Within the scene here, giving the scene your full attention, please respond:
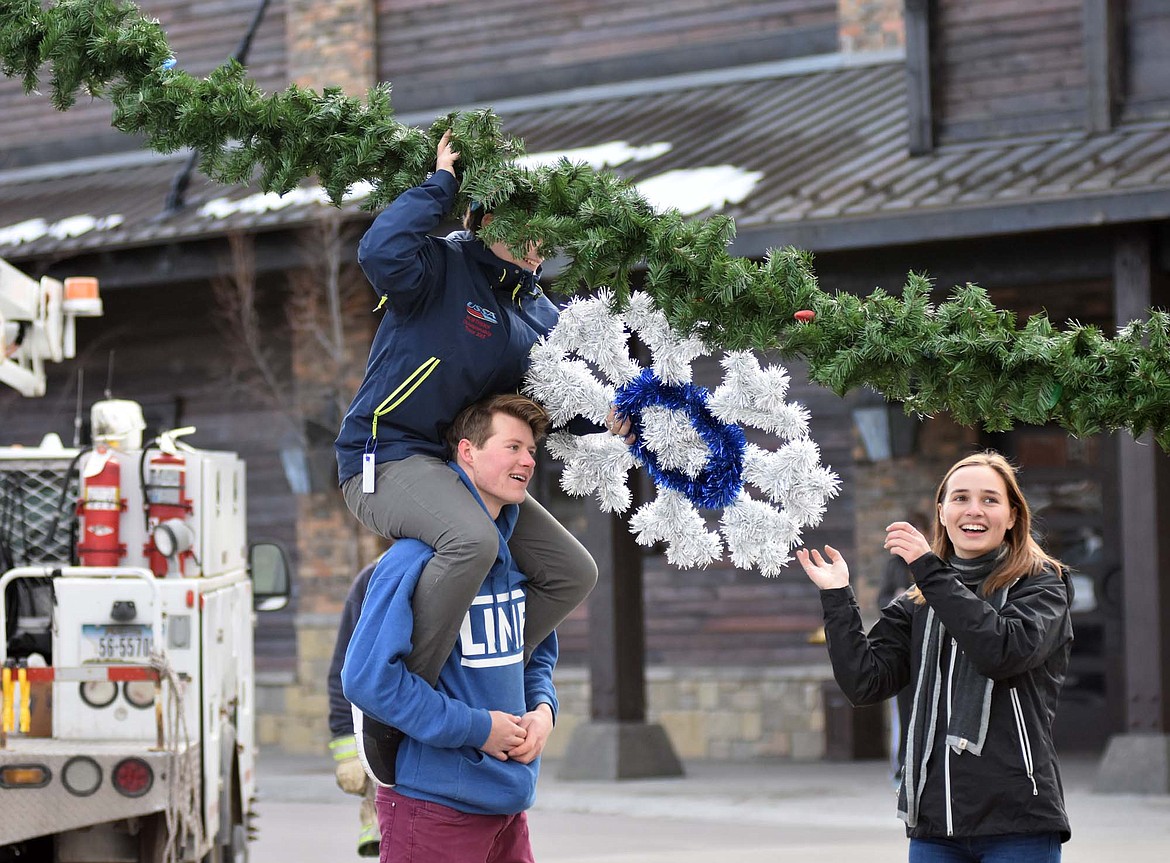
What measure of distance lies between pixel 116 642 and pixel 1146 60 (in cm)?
773

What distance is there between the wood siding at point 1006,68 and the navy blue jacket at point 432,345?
26.9 feet

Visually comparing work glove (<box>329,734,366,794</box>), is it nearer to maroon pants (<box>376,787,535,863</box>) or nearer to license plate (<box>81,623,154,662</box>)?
license plate (<box>81,623,154,662</box>)

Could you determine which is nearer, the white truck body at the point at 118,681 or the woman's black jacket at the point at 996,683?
the woman's black jacket at the point at 996,683

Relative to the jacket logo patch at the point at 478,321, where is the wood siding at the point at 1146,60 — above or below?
above

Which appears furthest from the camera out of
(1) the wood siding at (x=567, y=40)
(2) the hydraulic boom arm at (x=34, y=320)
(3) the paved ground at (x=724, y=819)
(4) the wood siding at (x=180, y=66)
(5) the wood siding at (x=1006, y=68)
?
(4) the wood siding at (x=180, y=66)

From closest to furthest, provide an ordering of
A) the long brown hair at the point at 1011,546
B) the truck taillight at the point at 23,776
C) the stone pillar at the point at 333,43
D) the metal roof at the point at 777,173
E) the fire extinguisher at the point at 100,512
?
1. the long brown hair at the point at 1011,546
2. the truck taillight at the point at 23,776
3. the fire extinguisher at the point at 100,512
4. the metal roof at the point at 777,173
5. the stone pillar at the point at 333,43

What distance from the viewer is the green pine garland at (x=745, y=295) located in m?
3.83

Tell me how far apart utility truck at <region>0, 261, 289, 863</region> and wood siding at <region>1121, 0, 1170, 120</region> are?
22.0ft

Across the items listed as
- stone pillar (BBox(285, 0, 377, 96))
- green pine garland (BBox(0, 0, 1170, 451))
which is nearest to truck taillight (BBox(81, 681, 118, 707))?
green pine garland (BBox(0, 0, 1170, 451))

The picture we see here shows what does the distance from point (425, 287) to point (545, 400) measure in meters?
0.39

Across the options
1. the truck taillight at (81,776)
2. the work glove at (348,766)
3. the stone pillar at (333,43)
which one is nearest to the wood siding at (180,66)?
the stone pillar at (333,43)

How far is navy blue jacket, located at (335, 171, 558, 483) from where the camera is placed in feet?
12.9

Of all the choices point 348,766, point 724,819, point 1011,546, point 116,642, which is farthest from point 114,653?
point 724,819

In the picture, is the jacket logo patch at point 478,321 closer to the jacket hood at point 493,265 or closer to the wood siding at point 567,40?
the jacket hood at point 493,265
